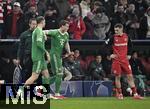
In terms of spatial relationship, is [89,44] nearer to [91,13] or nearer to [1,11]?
[91,13]

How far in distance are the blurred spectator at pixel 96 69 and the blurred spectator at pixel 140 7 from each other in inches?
125

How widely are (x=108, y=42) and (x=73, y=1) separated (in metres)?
5.26

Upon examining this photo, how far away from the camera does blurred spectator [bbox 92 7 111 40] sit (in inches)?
797

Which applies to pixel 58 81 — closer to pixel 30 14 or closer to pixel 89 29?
pixel 30 14

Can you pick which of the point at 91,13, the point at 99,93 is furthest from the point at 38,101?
the point at 91,13

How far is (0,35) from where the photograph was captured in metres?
19.4

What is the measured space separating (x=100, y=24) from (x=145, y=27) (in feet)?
5.81

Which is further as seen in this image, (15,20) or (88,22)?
(88,22)

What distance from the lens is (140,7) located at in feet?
70.3

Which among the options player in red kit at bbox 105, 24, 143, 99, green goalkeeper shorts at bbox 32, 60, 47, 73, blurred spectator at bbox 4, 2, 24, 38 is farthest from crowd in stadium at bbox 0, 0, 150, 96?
green goalkeeper shorts at bbox 32, 60, 47, 73

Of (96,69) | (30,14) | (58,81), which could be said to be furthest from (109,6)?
(58,81)

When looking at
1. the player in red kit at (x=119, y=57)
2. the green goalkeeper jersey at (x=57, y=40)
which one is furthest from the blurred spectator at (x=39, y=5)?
the player in red kit at (x=119, y=57)

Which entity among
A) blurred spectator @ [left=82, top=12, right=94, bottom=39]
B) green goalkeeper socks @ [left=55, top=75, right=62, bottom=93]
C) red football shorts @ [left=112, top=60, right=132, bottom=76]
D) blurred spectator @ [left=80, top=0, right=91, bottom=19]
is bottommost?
green goalkeeper socks @ [left=55, top=75, right=62, bottom=93]

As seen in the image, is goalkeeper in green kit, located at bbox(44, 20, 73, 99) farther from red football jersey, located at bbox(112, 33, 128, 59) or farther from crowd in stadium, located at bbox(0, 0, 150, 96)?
crowd in stadium, located at bbox(0, 0, 150, 96)
